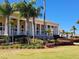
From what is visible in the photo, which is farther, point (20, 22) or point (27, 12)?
point (20, 22)

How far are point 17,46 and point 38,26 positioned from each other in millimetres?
26235

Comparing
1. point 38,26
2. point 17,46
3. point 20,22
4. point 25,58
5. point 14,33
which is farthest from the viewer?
point 38,26

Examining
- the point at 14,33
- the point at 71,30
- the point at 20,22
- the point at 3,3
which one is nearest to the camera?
the point at 3,3

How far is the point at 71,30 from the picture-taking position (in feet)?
278

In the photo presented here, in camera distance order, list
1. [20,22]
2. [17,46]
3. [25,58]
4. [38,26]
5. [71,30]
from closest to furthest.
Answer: [25,58]
[17,46]
[20,22]
[38,26]
[71,30]

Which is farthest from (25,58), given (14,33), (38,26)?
(38,26)

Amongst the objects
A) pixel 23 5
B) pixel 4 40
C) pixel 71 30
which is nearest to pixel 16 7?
pixel 23 5

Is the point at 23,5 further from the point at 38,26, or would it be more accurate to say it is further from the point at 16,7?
the point at 38,26

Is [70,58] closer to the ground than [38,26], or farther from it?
closer to the ground

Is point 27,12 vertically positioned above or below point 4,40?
above

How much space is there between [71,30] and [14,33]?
4238 cm

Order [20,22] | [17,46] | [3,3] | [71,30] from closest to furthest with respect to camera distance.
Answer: [17,46] < [3,3] < [20,22] < [71,30]

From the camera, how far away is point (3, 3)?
120ft

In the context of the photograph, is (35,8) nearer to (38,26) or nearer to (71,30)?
(38,26)
